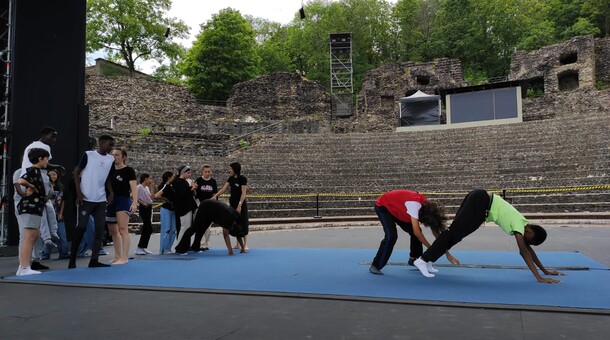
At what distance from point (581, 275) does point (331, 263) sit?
113 inches

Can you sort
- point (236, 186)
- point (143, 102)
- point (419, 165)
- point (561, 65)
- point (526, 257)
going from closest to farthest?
point (526, 257)
point (236, 186)
point (419, 165)
point (143, 102)
point (561, 65)

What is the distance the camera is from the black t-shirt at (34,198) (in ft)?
16.9

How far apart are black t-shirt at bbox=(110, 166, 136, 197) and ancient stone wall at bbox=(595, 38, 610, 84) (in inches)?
1392

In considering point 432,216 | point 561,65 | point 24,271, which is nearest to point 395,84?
point 561,65

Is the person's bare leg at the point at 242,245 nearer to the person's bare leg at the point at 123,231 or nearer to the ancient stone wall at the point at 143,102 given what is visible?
the person's bare leg at the point at 123,231

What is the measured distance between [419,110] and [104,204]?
27203 millimetres

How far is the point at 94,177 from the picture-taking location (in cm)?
563

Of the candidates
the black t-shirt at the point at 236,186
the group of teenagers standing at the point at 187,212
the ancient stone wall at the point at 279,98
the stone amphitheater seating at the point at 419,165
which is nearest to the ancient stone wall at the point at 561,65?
the stone amphitheater seating at the point at 419,165

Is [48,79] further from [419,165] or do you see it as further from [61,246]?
[419,165]

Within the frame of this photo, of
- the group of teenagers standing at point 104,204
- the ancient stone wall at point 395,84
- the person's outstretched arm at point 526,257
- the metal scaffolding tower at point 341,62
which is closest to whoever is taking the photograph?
the person's outstretched arm at point 526,257

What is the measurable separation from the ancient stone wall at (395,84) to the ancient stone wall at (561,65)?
14.7 feet

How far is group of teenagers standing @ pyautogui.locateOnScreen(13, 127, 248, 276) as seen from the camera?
5285 mm

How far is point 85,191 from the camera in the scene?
18.4ft

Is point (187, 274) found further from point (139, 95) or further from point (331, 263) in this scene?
point (139, 95)
